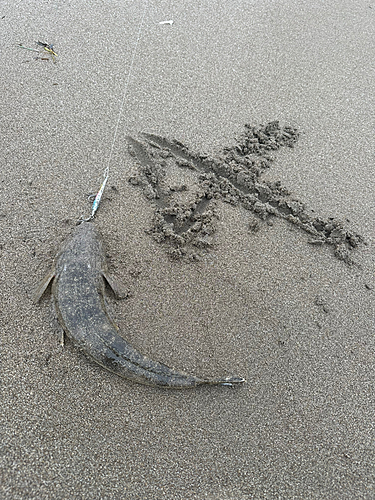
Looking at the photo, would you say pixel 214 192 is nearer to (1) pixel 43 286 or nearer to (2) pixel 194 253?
(2) pixel 194 253

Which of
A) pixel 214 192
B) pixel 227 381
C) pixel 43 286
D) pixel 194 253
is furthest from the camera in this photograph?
pixel 214 192

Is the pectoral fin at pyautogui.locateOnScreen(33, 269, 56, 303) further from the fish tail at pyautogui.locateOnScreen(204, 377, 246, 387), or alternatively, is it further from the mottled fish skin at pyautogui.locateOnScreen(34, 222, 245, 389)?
the fish tail at pyautogui.locateOnScreen(204, 377, 246, 387)

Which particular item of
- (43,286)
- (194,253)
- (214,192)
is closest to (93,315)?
(43,286)

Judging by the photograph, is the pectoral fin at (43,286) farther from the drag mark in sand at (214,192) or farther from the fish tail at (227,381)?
the fish tail at (227,381)

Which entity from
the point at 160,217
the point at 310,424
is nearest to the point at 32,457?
the point at 310,424

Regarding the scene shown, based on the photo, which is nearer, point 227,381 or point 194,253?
point 227,381

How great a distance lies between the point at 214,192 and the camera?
130 inches

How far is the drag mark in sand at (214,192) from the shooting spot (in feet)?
10.0

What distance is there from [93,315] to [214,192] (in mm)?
1522

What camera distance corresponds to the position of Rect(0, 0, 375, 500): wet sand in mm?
2129

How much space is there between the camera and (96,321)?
2.46 m

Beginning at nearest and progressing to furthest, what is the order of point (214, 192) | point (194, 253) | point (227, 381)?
1. point (227, 381)
2. point (194, 253)
3. point (214, 192)

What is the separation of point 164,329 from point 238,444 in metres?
0.84

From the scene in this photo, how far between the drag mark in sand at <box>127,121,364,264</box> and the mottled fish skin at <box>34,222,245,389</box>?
1.83 feet
